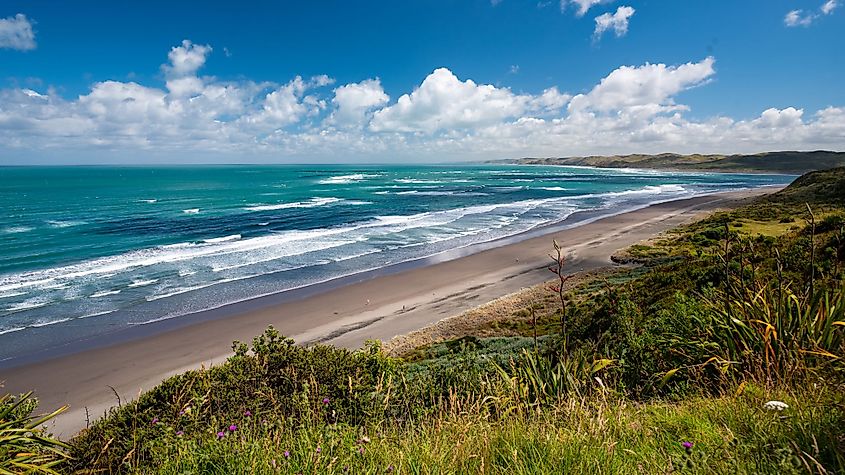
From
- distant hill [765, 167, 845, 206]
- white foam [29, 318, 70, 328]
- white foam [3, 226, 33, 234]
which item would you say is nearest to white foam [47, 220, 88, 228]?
white foam [3, 226, 33, 234]

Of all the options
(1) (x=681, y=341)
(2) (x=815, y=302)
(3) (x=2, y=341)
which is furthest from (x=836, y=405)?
(3) (x=2, y=341)

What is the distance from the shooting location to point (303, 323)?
16.8 m

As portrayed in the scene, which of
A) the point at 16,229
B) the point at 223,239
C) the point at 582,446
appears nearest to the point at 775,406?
the point at 582,446

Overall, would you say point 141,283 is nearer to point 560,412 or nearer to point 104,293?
point 104,293

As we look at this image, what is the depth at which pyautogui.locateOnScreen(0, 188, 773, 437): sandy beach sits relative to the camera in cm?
1230

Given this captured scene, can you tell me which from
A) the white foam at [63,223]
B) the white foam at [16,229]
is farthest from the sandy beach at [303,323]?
the white foam at [63,223]

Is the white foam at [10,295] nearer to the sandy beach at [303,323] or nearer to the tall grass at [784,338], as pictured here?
the sandy beach at [303,323]

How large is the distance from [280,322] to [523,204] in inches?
1761

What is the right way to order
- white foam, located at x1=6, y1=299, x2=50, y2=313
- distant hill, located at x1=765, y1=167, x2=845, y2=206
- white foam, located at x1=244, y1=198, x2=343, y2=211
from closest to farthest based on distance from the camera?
white foam, located at x1=6, y1=299, x2=50, y2=313 → distant hill, located at x1=765, y1=167, x2=845, y2=206 → white foam, located at x1=244, y1=198, x2=343, y2=211

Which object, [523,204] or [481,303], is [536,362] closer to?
[481,303]

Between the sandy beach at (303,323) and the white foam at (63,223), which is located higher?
the white foam at (63,223)

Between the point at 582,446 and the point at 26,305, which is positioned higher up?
the point at 582,446

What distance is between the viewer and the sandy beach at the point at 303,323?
12297mm

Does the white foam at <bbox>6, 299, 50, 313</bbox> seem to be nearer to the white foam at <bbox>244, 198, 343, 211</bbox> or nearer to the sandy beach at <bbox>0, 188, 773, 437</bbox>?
the sandy beach at <bbox>0, 188, 773, 437</bbox>
